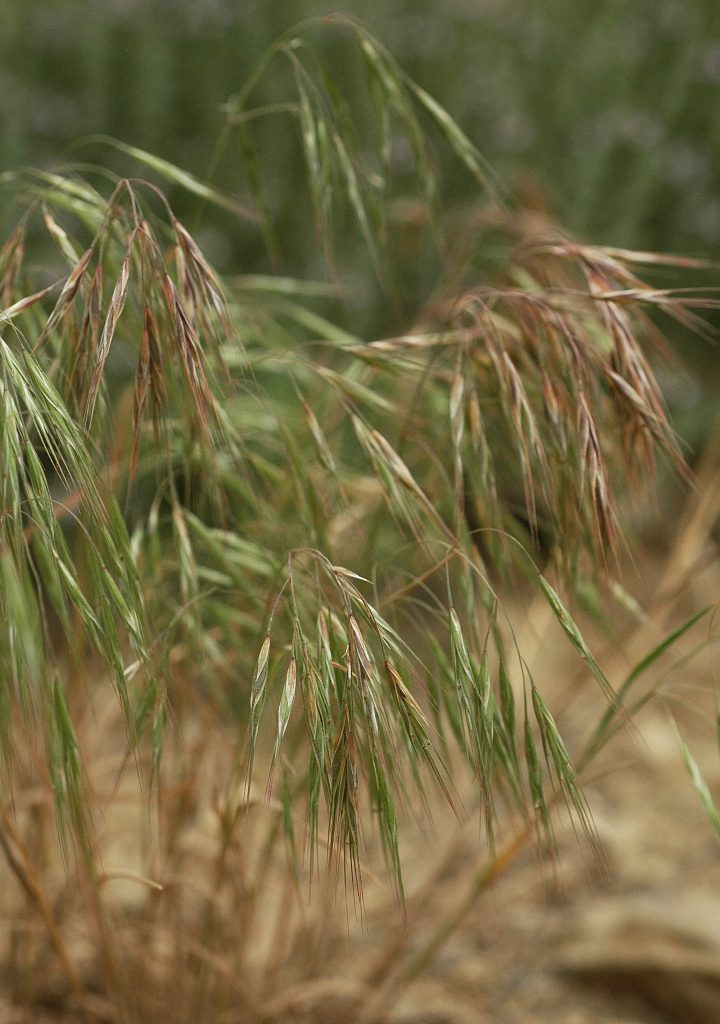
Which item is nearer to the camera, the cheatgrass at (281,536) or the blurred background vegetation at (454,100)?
the cheatgrass at (281,536)

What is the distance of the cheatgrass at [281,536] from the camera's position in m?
0.47

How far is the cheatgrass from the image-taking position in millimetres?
472

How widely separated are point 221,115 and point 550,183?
1.89 feet

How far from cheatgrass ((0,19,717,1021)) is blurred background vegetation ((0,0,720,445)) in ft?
2.31

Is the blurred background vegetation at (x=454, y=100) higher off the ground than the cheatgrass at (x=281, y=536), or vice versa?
the blurred background vegetation at (x=454, y=100)

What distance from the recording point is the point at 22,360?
47cm

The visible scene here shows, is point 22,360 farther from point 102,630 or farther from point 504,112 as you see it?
point 504,112

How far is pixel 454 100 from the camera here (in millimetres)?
1731

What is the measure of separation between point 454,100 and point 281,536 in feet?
4.08

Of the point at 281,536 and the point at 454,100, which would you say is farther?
the point at 454,100

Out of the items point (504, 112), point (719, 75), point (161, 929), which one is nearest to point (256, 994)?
point (161, 929)

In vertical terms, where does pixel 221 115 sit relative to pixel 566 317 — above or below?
above

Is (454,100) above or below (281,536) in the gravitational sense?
above

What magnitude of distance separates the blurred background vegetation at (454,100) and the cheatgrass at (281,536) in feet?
2.31
